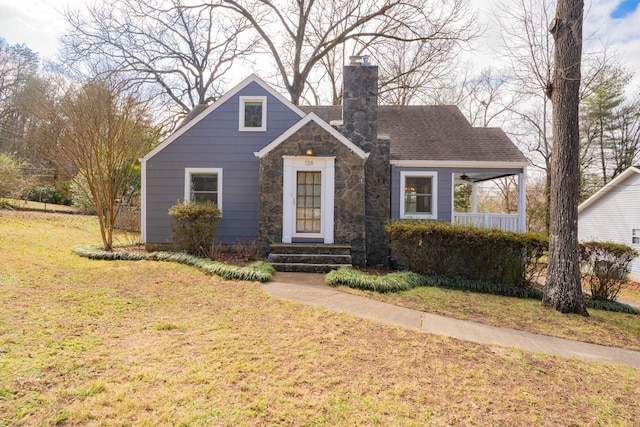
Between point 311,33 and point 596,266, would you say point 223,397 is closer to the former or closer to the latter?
point 596,266

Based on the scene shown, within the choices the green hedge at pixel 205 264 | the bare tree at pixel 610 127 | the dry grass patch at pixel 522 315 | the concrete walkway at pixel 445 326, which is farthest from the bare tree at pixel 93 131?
the bare tree at pixel 610 127

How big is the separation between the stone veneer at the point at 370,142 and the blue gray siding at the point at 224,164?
6.25 feet

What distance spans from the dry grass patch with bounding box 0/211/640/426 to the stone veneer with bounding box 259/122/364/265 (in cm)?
428

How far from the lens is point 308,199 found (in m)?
9.81

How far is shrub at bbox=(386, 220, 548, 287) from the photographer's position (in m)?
8.07

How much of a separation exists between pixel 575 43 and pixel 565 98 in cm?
105

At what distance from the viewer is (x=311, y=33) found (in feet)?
66.4

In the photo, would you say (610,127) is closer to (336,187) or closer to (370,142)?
(370,142)

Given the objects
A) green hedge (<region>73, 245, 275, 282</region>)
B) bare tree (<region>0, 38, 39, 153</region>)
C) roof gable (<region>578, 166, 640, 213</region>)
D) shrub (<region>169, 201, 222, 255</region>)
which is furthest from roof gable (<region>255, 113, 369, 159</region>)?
bare tree (<region>0, 38, 39, 153</region>)

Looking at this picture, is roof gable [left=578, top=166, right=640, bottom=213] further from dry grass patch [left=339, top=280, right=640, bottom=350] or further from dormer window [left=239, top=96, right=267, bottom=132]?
dormer window [left=239, top=96, right=267, bottom=132]

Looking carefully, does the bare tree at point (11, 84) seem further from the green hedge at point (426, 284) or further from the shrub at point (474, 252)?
the shrub at point (474, 252)

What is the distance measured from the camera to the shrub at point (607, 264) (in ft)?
25.6

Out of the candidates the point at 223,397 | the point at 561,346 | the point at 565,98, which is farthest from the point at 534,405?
the point at 565,98

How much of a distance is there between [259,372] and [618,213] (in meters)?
20.3
